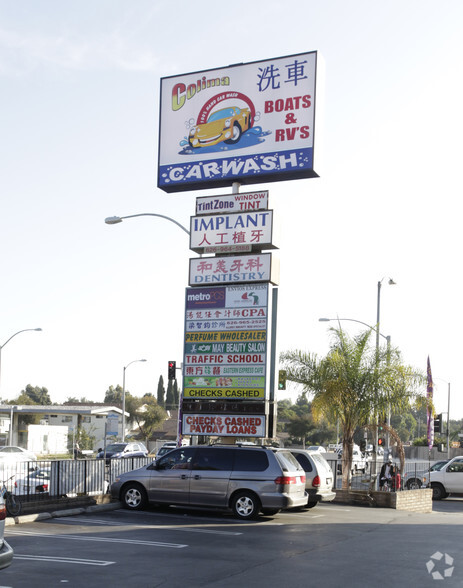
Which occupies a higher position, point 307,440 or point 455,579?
point 455,579

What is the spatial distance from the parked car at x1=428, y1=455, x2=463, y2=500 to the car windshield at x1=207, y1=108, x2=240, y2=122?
17288 mm

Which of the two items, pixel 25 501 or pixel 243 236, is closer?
pixel 25 501

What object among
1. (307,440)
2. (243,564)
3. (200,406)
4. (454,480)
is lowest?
(307,440)

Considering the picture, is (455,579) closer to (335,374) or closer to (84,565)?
(84,565)

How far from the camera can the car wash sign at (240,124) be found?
73.0 ft

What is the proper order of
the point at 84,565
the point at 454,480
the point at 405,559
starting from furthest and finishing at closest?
1. the point at 454,480
2. the point at 405,559
3. the point at 84,565

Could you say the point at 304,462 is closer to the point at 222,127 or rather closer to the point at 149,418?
the point at 222,127

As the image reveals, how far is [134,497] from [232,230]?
803cm

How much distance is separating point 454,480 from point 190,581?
922 inches

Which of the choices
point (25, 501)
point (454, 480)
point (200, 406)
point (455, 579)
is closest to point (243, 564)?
point (455, 579)

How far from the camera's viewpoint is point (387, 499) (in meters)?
23.2

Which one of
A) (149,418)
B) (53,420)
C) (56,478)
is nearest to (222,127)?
(56,478)

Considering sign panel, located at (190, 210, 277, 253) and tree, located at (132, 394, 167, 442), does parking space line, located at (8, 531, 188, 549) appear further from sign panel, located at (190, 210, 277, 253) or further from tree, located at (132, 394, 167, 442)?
tree, located at (132, 394, 167, 442)

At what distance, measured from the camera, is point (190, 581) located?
9.74 m
